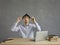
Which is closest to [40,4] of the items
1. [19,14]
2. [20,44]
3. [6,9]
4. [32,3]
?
[32,3]

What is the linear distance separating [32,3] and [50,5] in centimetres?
43

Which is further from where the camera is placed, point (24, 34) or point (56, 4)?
point (56, 4)

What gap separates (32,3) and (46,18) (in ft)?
1.61

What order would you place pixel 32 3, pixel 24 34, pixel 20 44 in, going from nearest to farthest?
pixel 20 44
pixel 24 34
pixel 32 3

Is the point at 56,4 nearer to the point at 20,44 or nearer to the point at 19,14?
the point at 19,14

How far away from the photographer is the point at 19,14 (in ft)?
14.3

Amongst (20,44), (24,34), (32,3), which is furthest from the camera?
(32,3)

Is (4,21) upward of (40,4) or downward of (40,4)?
downward

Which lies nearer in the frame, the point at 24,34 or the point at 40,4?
the point at 24,34

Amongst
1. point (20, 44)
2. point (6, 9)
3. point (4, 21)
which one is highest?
point (6, 9)

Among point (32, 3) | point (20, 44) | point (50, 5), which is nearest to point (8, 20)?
point (32, 3)

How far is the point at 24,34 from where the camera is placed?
3.67 m

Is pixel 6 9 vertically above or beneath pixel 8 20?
above

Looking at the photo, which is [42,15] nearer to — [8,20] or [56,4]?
[56,4]
